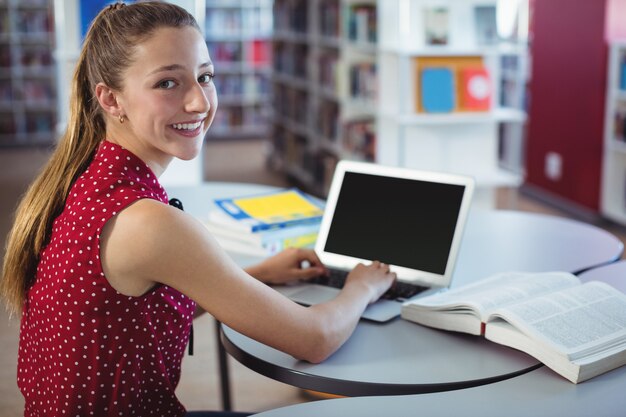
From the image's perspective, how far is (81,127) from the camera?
4.89 ft

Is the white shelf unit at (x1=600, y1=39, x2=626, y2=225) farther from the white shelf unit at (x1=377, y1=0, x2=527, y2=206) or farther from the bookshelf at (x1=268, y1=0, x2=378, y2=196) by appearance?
the bookshelf at (x1=268, y1=0, x2=378, y2=196)

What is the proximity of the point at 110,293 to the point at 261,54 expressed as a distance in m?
7.95

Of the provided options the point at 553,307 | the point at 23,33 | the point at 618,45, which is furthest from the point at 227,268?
the point at 23,33

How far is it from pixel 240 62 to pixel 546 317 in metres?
7.93

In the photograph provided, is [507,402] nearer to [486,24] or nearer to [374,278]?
[374,278]

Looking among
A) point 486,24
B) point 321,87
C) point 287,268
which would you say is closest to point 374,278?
point 287,268

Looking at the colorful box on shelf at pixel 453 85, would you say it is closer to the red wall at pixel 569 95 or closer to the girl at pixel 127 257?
the red wall at pixel 569 95

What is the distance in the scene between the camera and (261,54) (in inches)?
357

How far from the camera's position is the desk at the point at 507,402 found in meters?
1.20

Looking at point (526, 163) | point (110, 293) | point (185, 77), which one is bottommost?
point (526, 163)

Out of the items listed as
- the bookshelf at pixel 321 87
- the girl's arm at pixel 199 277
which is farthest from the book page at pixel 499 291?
the bookshelf at pixel 321 87

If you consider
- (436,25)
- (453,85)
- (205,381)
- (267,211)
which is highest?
(436,25)

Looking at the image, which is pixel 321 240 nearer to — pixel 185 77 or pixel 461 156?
pixel 185 77

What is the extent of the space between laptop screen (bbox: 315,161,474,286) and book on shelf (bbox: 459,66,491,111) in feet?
8.35
